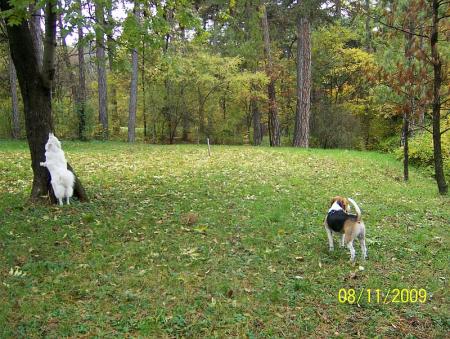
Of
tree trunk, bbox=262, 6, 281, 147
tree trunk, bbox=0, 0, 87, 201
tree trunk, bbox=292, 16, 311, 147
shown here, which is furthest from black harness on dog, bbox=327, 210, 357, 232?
tree trunk, bbox=262, 6, 281, 147

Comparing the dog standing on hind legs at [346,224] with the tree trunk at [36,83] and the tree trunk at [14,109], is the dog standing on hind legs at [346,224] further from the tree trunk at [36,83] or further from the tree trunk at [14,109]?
the tree trunk at [14,109]

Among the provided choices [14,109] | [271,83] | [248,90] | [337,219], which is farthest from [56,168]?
[271,83]

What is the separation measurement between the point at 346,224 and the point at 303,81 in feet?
55.6

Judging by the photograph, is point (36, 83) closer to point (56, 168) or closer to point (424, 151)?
point (56, 168)

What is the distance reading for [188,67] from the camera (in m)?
22.0

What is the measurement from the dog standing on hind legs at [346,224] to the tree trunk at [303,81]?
1621cm

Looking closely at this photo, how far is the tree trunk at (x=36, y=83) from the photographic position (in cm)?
673

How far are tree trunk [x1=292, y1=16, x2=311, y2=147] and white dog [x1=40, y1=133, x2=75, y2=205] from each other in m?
16.2

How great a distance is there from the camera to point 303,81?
21.2 m

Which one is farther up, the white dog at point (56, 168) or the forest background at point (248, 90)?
the forest background at point (248, 90)

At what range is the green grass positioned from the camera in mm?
4074
